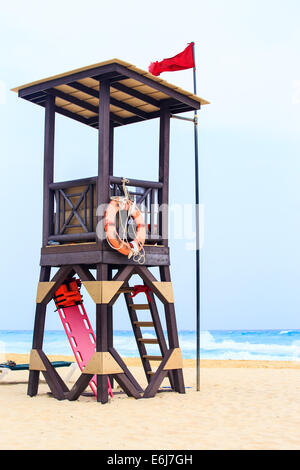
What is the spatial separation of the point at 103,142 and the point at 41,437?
15.3 feet

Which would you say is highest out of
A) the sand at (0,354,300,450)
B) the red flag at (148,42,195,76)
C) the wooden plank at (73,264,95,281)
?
the red flag at (148,42,195,76)

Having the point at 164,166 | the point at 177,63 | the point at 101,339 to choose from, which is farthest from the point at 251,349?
the point at 101,339

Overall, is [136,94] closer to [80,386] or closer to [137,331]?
[137,331]

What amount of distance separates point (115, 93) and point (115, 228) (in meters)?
2.63

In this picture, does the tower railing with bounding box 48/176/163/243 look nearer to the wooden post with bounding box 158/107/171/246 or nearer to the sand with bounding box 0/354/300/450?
the wooden post with bounding box 158/107/171/246

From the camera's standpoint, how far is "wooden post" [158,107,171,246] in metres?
10.9

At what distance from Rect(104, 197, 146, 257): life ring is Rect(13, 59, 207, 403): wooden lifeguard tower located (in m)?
→ 0.13

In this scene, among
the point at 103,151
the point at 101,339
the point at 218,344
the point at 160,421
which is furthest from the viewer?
the point at 218,344

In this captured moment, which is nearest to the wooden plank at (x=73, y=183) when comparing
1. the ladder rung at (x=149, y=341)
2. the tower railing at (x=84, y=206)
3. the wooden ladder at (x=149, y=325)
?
the tower railing at (x=84, y=206)

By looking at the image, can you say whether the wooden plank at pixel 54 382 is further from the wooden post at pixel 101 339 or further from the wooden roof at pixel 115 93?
the wooden roof at pixel 115 93

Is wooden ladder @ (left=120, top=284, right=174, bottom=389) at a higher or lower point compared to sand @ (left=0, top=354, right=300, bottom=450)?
higher

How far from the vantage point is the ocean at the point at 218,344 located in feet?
135

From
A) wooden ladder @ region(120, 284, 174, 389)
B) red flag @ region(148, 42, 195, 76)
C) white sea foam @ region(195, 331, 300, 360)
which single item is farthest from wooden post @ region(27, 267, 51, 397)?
white sea foam @ region(195, 331, 300, 360)

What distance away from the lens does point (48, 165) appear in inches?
432
